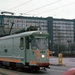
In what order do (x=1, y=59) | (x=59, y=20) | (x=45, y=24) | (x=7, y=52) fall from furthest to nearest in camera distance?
1. (x=59, y=20)
2. (x=45, y=24)
3. (x=1, y=59)
4. (x=7, y=52)

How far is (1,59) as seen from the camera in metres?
24.1

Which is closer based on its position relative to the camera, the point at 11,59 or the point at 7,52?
the point at 11,59

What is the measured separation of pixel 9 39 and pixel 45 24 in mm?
114831

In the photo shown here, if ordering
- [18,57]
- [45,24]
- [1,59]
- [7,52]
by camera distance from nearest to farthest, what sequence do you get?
[18,57] < [7,52] < [1,59] < [45,24]

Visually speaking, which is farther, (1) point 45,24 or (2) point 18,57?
(1) point 45,24

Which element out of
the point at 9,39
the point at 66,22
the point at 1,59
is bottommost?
the point at 1,59

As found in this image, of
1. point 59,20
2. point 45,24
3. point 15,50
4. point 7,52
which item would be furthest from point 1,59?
point 59,20

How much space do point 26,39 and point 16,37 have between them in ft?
5.60

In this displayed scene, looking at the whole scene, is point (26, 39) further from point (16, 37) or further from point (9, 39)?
point (9, 39)

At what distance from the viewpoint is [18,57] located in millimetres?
19766

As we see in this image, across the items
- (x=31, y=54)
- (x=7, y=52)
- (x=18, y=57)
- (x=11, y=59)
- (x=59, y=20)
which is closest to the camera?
(x=31, y=54)

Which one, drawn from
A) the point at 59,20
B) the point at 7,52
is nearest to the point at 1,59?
the point at 7,52

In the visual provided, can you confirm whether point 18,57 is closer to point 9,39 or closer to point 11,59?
point 11,59

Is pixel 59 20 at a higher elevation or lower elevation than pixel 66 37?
higher
